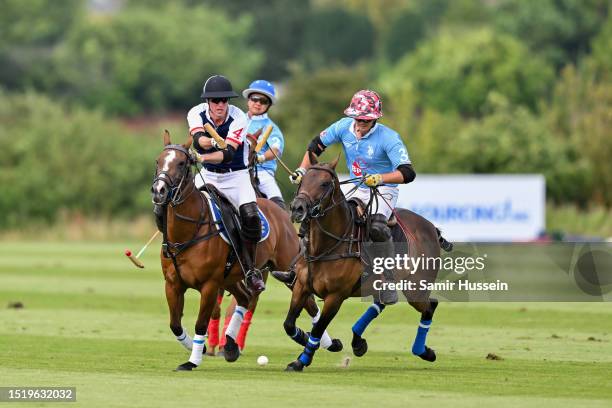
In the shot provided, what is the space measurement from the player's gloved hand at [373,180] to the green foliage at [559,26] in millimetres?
76556

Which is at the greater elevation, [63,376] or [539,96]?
[63,376]

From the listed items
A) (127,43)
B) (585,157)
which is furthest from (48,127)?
(127,43)

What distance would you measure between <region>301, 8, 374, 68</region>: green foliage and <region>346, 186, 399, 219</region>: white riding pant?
104 meters

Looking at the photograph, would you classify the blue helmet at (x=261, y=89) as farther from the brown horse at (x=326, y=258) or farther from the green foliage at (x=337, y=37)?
the green foliage at (x=337, y=37)

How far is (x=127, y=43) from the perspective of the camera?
10256 centimetres

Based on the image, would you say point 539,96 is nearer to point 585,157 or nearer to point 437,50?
point 437,50

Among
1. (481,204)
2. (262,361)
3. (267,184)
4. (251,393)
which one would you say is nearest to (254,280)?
(262,361)

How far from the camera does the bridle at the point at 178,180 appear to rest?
42.5 feet

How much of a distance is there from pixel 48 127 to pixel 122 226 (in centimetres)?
463

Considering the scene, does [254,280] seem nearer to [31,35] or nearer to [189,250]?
[189,250]

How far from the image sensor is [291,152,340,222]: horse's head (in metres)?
12.8

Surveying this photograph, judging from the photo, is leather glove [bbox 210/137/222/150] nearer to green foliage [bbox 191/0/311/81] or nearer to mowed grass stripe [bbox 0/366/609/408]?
mowed grass stripe [bbox 0/366/609/408]

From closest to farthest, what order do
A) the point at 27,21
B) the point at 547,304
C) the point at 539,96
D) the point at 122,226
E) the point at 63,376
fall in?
1. the point at 63,376
2. the point at 547,304
3. the point at 122,226
4. the point at 539,96
5. the point at 27,21

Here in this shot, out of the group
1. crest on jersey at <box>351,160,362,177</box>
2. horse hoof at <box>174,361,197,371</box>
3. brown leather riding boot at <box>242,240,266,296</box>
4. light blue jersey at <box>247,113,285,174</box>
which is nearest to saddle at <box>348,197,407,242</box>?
crest on jersey at <box>351,160,362,177</box>
